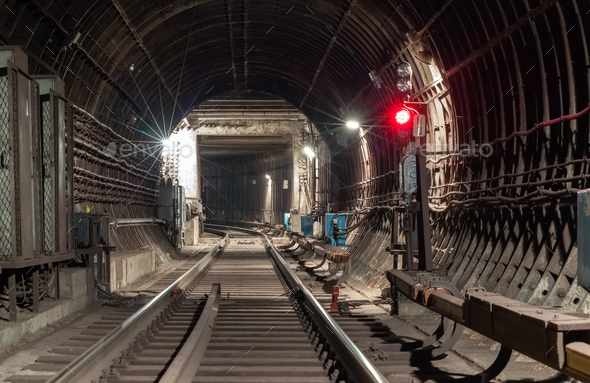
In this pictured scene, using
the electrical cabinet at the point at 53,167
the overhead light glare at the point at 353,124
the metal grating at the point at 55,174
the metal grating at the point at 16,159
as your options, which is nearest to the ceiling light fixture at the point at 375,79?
the overhead light glare at the point at 353,124

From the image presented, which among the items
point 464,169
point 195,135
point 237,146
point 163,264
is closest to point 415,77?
point 464,169

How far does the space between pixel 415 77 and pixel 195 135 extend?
21859 millimetres

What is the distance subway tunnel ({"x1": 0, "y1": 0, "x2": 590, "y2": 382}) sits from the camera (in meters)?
6.08

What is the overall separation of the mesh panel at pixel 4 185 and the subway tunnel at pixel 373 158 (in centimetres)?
2

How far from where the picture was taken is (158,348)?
646 centimetres

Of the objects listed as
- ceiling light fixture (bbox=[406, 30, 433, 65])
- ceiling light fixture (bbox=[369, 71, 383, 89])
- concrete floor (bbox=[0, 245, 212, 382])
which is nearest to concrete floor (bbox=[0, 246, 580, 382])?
concrete floor (bbox=[0, 245, 212, 382])

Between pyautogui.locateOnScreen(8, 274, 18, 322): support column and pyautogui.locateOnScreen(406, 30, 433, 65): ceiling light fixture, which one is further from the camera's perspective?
pyautogui.locateOnScreen(406, 30, 433, 65): ceiling light fixture

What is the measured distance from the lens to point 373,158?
18.2 m

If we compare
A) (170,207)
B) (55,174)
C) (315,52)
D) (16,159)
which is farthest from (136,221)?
(16,159)

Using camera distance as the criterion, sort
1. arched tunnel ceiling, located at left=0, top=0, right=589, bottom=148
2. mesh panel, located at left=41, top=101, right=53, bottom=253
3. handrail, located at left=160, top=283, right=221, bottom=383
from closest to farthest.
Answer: handrail, located at left=160, top=283, right=221, bottom=383 < arched tunnel ceiling, located at left=0, top=0, right=589, bottom=148 < mesh panel, located at left=41, top=101, right=53, bottom=253

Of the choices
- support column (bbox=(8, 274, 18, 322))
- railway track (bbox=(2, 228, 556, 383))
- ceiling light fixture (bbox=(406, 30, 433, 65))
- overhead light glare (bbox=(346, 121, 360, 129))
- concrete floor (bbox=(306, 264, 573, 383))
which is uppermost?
ceiling light fixture (bbox=(406, 30, 433, 65))

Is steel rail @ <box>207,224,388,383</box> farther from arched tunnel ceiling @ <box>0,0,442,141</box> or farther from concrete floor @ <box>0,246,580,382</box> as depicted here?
arched tunnel ceiling @ <box>0,0,442,141</box>

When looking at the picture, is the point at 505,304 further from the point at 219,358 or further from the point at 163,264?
the point at 163,264

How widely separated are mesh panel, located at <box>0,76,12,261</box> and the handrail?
7.70ft
